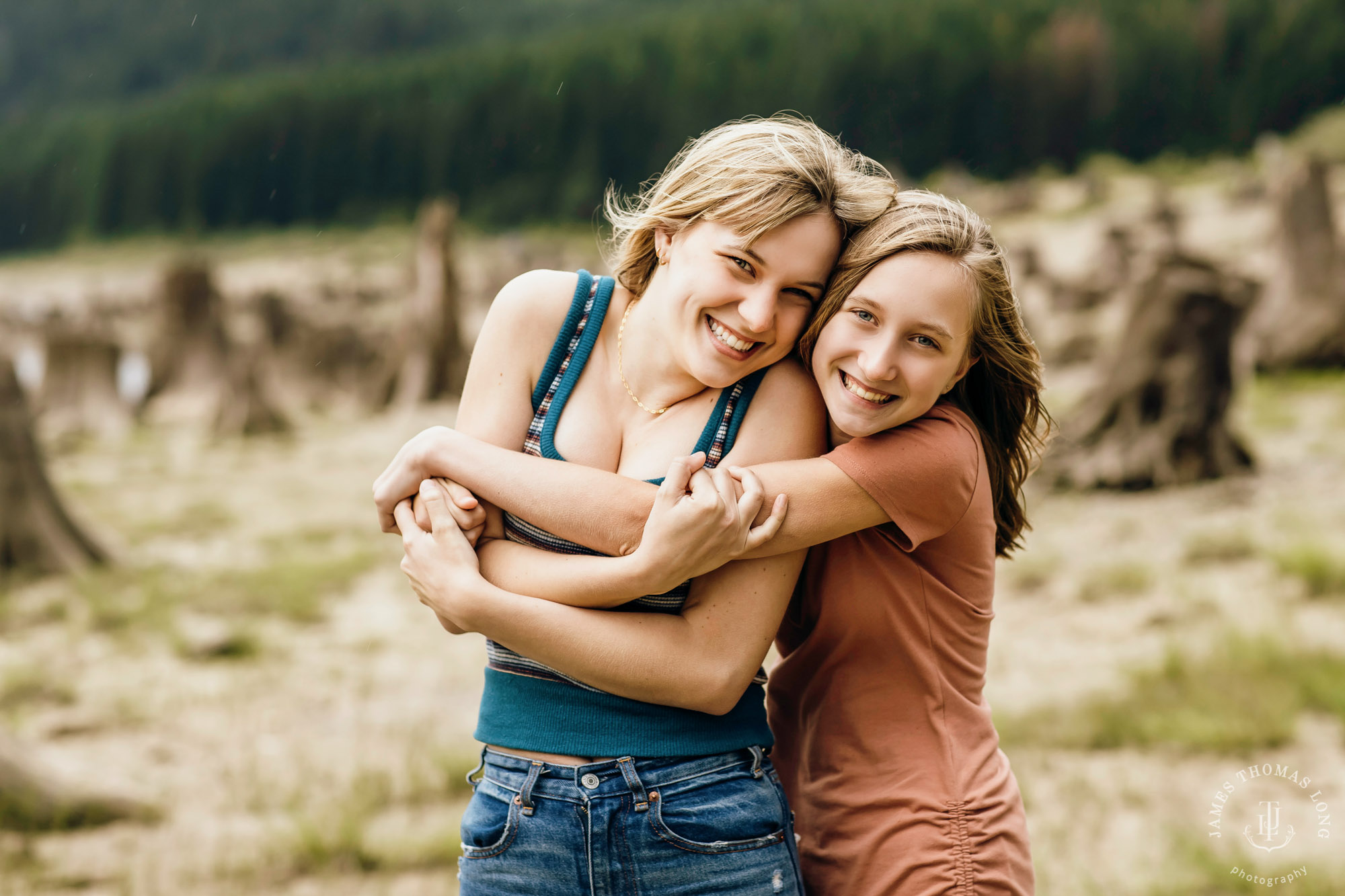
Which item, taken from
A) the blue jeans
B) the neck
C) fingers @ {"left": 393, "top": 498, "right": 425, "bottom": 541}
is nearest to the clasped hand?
the neck

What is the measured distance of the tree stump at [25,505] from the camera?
8211 mm

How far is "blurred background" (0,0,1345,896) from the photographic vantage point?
4512 millimetres

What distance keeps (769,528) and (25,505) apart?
850 cm

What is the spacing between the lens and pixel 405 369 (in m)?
16.5

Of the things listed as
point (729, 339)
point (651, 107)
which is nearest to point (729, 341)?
point (729, 339)

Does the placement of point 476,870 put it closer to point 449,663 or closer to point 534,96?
point 449,663

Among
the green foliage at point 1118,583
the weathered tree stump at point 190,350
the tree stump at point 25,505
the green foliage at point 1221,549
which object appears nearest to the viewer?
the green foliage at point 1118,583

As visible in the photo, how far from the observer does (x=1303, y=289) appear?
1068 cm

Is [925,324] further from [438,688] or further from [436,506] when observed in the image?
[438,688]

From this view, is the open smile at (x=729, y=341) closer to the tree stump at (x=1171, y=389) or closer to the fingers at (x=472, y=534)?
the fingers at (x=472, y=534)

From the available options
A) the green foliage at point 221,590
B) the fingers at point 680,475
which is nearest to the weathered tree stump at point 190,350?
the green foliage at point 221,590

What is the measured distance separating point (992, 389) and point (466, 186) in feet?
143

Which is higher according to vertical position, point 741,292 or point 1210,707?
point 741,292

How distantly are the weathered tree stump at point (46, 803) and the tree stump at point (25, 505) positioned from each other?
4263 mm
